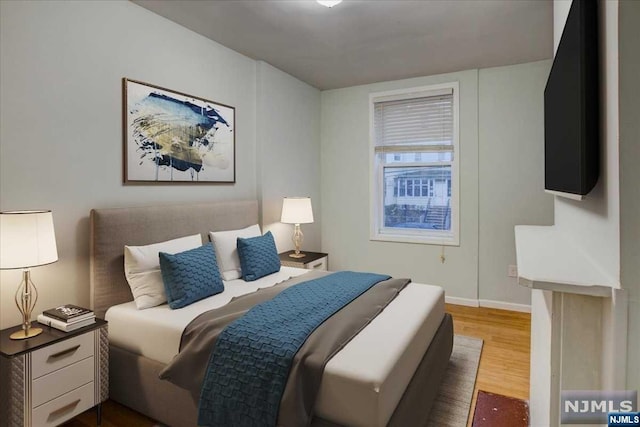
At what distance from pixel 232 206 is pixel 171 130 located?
0.83 m

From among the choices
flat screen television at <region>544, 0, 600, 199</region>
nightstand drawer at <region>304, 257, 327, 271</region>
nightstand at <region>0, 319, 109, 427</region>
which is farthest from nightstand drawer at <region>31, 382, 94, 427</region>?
flat screen television at <region>544, 0, 600, 199</region>

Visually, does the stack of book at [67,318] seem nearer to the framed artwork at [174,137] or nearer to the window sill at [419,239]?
the framed artwork at [174,137]

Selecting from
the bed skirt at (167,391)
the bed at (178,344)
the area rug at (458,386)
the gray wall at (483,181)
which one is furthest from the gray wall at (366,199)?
the bed skirt at (167,391)

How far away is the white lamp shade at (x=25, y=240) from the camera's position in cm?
165

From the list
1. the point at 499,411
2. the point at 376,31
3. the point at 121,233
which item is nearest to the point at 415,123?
the point at 376,31

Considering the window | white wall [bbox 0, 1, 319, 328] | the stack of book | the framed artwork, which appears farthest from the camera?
the window

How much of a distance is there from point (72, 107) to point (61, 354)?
145 centimetres

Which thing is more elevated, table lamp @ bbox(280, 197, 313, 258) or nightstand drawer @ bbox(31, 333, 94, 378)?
table lamp @ bbox(280, 197, 313, 258)

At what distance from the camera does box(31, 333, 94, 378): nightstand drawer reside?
1.65 meters

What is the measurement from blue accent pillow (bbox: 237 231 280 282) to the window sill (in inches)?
71.4

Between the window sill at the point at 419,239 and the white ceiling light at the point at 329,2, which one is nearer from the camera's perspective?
the white ceiling light at the point at 329,2

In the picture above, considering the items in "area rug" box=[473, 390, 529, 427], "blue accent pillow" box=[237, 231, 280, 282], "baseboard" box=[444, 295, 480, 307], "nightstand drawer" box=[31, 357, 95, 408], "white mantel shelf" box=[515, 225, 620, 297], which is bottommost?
"area rug" box=[473, 390, 529, 427]

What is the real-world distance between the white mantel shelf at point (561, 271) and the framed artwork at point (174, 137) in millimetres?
2463

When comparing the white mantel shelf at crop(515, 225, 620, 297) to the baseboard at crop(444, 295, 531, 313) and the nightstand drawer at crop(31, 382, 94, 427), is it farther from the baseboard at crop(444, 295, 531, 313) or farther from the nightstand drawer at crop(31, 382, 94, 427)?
the baseboard at crop(444, 295, 531, 313)
